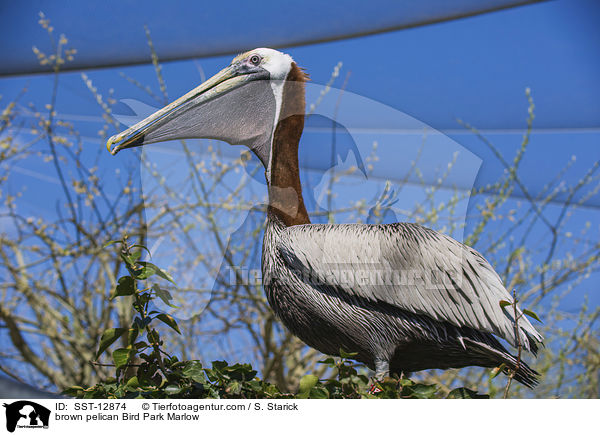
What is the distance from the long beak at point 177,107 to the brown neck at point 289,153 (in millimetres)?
95

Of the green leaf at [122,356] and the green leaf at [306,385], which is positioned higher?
the green leaf at [122,356]

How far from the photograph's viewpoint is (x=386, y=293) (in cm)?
93

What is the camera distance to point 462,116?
125cm

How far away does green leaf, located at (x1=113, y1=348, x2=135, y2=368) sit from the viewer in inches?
31.8

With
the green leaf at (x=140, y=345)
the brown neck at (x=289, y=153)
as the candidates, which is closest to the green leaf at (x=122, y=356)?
the green leaf at (x=140, y=345)

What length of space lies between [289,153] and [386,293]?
34 centimetres

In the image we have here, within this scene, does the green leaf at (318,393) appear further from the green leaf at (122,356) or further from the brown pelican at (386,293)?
the green leaf at (122,356)

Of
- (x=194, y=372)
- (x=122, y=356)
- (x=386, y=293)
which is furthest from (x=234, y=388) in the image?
(x=386, y=293)

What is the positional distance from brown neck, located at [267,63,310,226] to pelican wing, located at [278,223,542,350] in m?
0.08

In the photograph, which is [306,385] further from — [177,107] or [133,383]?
[177,107]

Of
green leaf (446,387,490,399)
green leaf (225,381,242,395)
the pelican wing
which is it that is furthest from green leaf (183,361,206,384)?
green leaf (446,387,490,399)

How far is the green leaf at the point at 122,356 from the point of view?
807 mm

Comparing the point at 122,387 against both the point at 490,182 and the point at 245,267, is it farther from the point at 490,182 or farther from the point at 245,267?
the point at 490,182
